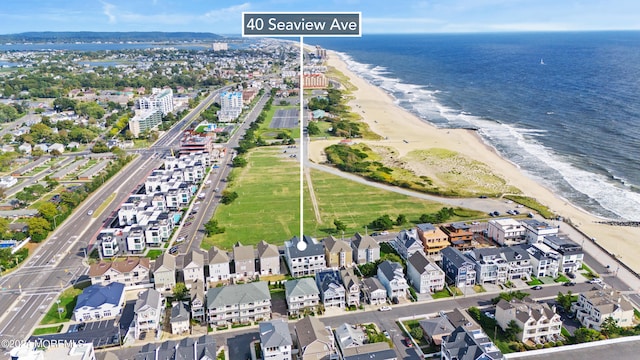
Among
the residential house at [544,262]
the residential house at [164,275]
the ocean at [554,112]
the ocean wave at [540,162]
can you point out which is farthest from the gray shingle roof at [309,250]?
the ocean at [554,112]

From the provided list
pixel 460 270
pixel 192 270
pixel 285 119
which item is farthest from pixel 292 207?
pixel 285 119

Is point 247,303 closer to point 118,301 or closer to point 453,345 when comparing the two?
point 118,301

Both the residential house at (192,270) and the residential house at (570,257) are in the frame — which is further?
the residential house at (570,257)

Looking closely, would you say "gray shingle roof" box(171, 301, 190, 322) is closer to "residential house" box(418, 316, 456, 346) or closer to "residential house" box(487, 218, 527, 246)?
"residential house" box(418, 316, 456, 346)

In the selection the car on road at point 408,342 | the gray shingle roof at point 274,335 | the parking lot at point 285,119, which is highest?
the parking lot at point 285,119

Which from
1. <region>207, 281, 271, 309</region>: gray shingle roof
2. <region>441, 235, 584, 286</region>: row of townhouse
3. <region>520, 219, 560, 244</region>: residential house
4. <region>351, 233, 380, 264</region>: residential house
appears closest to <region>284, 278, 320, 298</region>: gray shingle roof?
<region>207, 281, 271, 309</region>: gray shingle roof

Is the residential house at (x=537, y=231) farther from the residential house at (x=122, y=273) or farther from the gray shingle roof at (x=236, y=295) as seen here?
the residential house at (x=122, y=273)

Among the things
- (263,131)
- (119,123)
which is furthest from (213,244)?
(119,123)
